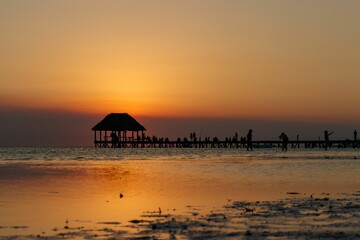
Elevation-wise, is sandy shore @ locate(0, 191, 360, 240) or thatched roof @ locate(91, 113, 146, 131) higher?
thatched roof @ locate(91, 113, 146, 131)

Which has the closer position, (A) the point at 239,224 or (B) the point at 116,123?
(A) the point at 239,224

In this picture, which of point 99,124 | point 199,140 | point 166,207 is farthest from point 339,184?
point 199,140

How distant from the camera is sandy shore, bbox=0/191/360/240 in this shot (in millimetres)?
12828

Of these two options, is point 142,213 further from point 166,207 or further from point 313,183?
point 313,183

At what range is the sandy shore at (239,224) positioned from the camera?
1283 centimetres

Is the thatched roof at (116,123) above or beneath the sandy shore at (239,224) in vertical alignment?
above

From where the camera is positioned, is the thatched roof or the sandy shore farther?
the thatched roof

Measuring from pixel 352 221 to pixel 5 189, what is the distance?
575 inches

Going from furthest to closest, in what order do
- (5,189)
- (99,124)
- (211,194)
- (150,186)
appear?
(99,124), (150,186), (5,189), (211,194)

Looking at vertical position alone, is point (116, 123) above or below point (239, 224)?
above

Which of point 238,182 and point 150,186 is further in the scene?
point 238,182

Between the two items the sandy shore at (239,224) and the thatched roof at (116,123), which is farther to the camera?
the thatched roof at (116,123)

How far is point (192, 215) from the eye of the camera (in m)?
16.3

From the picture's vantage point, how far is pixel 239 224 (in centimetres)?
1434
